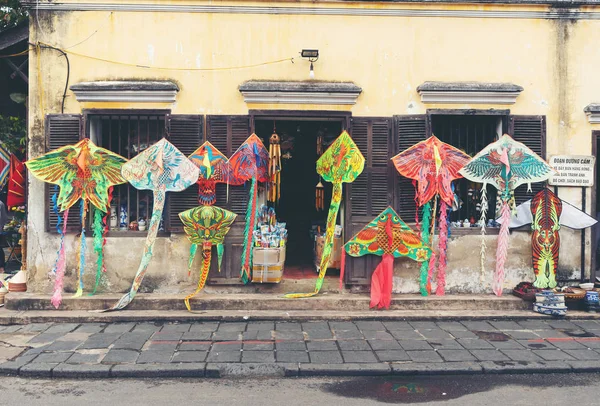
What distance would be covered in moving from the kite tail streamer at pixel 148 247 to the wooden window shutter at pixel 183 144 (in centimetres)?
22

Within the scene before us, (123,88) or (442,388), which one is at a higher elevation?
(123,88)

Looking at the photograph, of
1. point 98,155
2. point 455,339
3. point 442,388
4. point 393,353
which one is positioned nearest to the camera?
point 442,388

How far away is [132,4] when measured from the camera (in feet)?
26.3

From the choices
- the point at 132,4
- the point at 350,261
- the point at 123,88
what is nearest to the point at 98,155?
the point at 123,88

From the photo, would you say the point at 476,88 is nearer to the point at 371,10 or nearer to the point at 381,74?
the point at 381,74

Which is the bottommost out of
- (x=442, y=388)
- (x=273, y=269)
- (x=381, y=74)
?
(x=442, y=388)

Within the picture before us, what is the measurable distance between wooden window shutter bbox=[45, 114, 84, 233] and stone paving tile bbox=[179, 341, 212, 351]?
3.07 metres

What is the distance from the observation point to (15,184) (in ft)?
29.3

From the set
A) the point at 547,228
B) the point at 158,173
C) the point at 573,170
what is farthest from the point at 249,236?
the point at 573,170

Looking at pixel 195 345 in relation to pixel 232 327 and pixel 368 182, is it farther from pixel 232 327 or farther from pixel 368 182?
pixel 368 182

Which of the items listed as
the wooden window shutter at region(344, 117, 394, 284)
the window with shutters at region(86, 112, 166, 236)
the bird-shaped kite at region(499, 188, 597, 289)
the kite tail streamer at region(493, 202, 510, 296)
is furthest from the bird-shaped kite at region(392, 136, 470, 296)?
the window with shutters at region(86, 112, 166, 236)

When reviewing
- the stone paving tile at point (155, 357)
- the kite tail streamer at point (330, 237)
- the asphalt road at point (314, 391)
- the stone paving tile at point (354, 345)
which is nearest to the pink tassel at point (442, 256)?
the kite tail streamer at point (330, 237)

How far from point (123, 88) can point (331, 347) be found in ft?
17.1

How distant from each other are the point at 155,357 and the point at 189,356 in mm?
404
